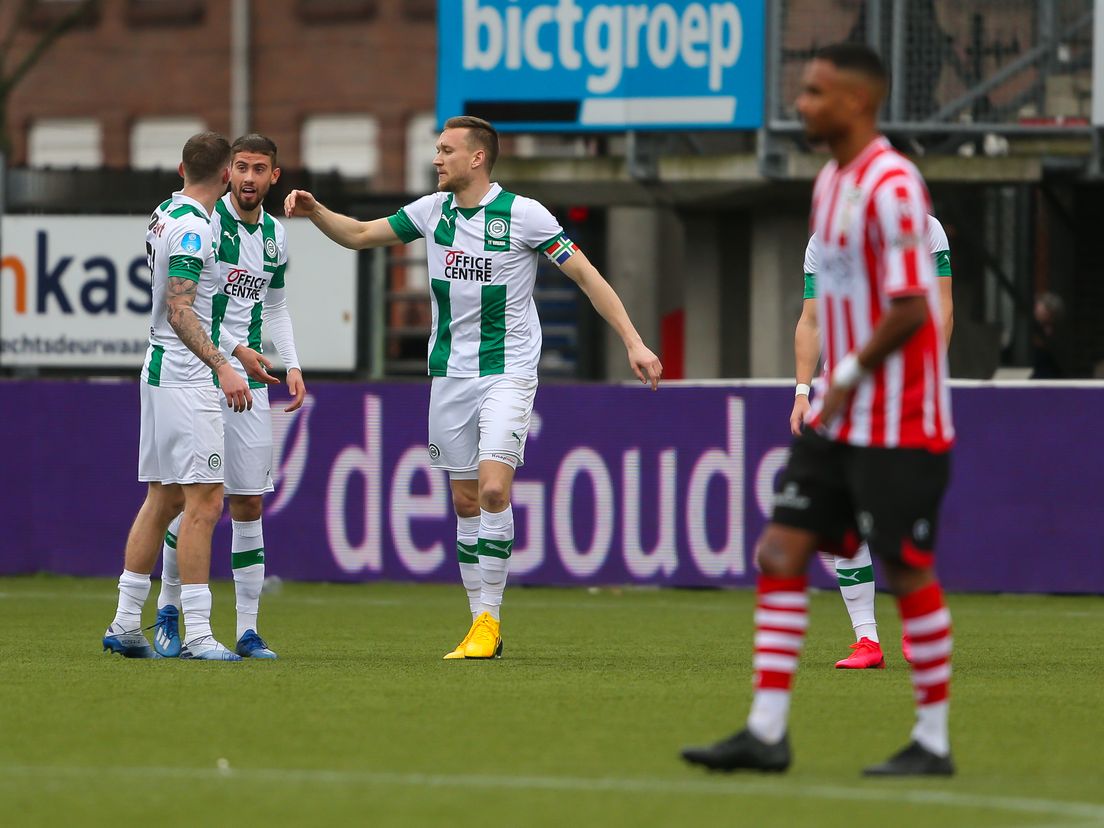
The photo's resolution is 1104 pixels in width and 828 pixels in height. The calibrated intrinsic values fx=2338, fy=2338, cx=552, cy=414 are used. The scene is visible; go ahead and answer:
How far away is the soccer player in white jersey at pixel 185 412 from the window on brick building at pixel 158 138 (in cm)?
3126

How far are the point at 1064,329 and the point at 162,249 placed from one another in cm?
1335

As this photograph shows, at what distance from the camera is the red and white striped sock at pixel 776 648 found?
6.70 meters

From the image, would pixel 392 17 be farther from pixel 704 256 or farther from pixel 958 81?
pixel 958 81

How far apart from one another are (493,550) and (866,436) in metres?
3.97

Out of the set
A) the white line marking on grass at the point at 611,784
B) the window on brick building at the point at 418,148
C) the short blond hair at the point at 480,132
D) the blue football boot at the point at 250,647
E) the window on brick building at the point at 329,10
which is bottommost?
the blue football boot at the point at 250,647

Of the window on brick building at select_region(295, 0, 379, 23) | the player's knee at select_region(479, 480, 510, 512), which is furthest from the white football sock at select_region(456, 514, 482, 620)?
the window on brick building at select_region(295, 0, 379, 23)

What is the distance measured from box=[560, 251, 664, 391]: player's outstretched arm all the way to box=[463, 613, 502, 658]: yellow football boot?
53.2 inches

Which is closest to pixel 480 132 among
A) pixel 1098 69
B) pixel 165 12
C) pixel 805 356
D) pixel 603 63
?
pixel 805 356

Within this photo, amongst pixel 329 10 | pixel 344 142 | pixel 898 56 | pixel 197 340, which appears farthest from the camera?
pixel 344 142

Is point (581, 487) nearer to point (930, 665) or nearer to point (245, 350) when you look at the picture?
point (245, 350)

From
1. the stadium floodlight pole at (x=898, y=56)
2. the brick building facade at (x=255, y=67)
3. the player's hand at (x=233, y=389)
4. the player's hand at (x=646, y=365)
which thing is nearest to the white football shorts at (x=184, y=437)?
the player's hand at (x=233, y=389)

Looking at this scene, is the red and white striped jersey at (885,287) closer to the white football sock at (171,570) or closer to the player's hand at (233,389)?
the player's hand at (233,389)

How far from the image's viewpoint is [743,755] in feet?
21.9

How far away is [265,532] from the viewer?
16.7m
